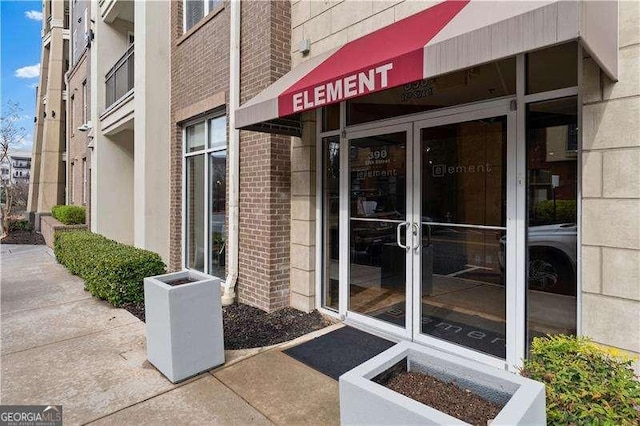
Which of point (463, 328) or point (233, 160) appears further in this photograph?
point (233, 160)

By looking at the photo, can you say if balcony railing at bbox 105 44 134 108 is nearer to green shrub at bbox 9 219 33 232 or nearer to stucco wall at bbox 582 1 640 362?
stucco wall at bbox 582 1 640 362

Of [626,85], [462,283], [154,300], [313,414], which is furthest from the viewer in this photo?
[462,283]

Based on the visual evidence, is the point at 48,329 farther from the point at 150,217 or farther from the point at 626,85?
the point at 626,85

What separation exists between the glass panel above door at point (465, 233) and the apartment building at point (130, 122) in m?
6.08

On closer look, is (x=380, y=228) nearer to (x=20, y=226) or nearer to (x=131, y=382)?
(x=131, y=382)

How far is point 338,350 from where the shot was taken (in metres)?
4.59

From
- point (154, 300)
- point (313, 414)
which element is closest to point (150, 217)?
point (154, 300)

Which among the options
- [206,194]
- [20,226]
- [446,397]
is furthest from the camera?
[20,226]

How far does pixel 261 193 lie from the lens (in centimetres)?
600

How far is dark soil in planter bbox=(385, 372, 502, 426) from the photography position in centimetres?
213

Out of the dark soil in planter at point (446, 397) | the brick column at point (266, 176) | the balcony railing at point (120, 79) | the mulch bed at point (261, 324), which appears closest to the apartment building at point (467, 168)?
the brick column at point (266, 176)

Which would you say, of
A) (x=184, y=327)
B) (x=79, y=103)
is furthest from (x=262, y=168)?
(x=79, y=103)

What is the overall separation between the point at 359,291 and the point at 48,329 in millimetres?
4267

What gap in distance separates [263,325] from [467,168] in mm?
3333
